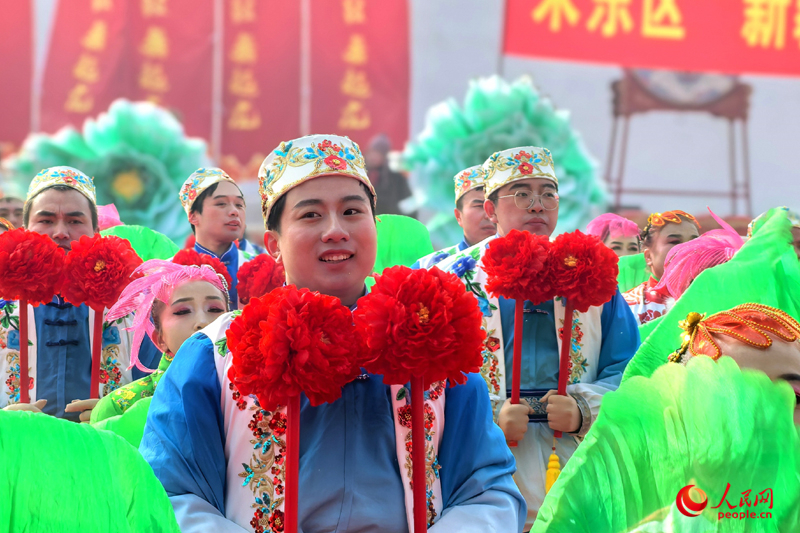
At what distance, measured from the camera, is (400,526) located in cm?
141

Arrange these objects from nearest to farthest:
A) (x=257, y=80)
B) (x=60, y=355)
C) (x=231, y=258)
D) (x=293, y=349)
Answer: (x=293, y=349), (x=60, y=355), (x=231, y=258), (x=257, y=80)

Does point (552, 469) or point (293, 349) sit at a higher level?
point (293, 349)

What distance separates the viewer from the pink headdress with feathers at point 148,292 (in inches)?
111

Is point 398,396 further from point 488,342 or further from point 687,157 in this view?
point 687,157

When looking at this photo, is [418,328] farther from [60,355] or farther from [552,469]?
[60,355]

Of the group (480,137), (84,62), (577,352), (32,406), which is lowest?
(32,406)

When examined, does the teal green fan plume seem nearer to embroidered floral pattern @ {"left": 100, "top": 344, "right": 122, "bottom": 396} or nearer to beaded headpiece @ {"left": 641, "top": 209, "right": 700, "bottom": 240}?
embroidered floral pattern @ {"left": 100, "top": 344, "right": 122, "bottom": 396}

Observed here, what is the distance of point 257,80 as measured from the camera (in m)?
9.73

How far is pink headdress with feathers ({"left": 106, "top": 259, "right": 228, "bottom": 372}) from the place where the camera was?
2.81 metres

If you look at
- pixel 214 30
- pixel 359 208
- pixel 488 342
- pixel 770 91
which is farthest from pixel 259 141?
pixel 359 208

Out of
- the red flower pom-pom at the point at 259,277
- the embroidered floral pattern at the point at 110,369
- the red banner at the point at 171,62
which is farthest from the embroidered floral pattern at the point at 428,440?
the red banner at the point at 171,62

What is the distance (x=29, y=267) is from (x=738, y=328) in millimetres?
2258

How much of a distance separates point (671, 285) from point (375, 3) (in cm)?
803

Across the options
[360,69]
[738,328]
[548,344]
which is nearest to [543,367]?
[548,344]
